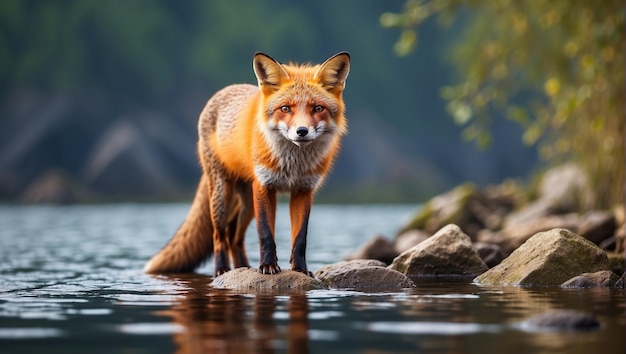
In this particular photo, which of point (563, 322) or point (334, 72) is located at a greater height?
point (334, 72)

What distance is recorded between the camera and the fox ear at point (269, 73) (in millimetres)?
8586

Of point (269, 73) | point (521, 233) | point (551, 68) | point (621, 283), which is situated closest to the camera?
point (621, 283)

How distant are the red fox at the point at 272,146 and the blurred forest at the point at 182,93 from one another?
1271 inches

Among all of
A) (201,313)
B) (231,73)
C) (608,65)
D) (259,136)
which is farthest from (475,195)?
(231,73)

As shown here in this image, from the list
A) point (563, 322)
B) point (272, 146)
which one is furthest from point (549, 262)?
point (563, 322)

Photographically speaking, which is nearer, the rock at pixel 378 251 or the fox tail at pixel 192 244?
the fox tail at pixel 192 244

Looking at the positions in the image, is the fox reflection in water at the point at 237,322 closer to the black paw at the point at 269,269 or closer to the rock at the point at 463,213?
the black paw at the point at 269,269

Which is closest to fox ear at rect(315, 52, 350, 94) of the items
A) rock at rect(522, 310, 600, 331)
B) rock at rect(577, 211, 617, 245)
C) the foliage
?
rock at rect(522, 310, 600, 331)

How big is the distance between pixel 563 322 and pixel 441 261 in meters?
4.30

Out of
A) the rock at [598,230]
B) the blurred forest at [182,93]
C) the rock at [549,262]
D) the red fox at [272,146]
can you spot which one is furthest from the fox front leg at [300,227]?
the blurred forest at [182,93]

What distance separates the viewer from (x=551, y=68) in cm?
1752

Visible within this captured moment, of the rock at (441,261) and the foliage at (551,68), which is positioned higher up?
the foliage at (551,68)

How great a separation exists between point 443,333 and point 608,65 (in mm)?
10508

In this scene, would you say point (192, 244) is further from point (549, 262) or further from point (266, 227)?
point (549, 262)
